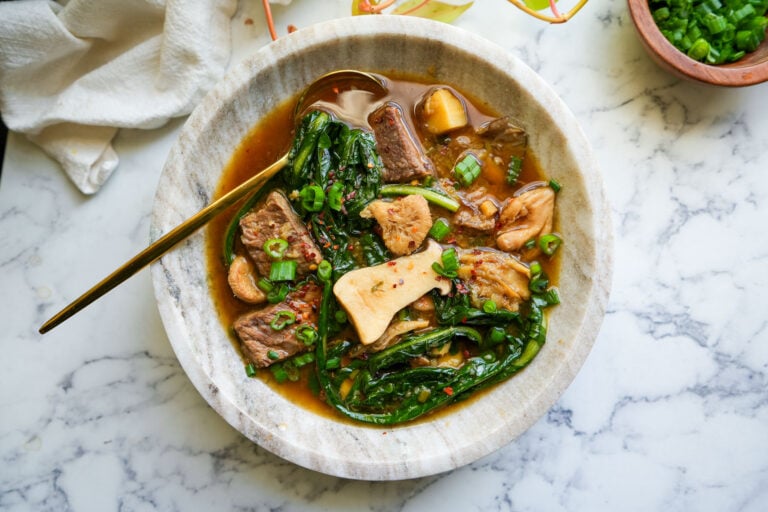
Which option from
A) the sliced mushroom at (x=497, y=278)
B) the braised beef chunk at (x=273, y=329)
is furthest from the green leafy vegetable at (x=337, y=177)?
→ the sliced mushroom at (x=497, y=278)

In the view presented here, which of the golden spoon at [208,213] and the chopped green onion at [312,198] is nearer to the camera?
the golden spoon at [208,213]

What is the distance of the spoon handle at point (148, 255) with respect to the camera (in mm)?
2836

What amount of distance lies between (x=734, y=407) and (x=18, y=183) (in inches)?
158

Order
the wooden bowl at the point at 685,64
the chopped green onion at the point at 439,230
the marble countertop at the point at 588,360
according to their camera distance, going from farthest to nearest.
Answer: the marble countertop at the point at 588,360 < the chopped green onion at the point at 439,230 < the wooden bowl at the point at 685,64

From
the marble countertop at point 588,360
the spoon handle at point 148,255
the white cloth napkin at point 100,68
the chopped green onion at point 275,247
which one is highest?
the white cloth napkin at point 100,68

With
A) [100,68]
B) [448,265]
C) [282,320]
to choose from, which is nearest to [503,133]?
[448,265]

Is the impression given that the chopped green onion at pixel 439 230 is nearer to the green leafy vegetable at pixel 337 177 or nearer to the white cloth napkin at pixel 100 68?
the green leafy vegetable at pixel 337 177

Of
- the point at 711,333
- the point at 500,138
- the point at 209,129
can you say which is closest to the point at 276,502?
the point at 209,129

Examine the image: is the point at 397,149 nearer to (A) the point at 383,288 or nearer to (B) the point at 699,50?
(A) the point at 383,288

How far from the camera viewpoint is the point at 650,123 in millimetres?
3359

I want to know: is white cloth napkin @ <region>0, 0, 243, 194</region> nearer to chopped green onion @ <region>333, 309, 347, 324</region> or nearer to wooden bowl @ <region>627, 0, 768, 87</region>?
chopped green onion @ <region>333, 309, 347, 324</region>

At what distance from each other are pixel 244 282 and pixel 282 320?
0.89 feet

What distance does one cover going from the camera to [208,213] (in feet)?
9.71

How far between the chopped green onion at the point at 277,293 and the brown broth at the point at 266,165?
0.45ft
